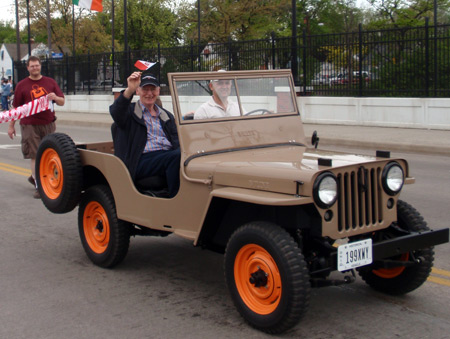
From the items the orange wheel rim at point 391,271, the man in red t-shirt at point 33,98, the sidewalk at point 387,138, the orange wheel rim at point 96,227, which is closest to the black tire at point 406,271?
the orange wheel rim at point 391,271

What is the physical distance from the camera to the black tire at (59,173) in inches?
220

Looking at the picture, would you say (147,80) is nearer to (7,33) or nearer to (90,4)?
(90,4)

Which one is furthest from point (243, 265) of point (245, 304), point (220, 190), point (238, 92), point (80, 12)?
point (80, 12)

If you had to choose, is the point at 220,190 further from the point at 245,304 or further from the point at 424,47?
the point at 424,47

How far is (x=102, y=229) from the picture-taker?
5652mm

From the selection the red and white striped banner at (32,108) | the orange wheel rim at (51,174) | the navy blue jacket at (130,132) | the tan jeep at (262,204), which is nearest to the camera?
the tan jeep at (262,204)

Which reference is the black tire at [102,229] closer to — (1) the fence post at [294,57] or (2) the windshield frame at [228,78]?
(2) the windshield frame at [228,78]

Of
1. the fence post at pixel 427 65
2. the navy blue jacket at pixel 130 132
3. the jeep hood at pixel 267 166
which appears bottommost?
the jeep hood at pixel 267 166

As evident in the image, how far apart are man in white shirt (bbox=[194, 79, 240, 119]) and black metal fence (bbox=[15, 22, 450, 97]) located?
31.9 ft

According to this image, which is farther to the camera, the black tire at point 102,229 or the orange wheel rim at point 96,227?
the orange wheel rim at point 96,227

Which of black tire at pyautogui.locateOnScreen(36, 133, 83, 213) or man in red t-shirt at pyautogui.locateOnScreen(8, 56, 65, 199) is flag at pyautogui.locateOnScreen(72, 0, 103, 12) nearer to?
man in red t-shirt at pyautogui.locateOnScreen(8, 56, 65, 199)

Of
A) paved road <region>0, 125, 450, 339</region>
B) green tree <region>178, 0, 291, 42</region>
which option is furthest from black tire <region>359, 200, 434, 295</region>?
green tree <region>178, 0, 291, 42</region>

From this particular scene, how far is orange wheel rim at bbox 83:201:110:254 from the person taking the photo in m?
5.59

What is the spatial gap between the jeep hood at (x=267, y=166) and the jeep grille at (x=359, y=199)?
3.3 inches
